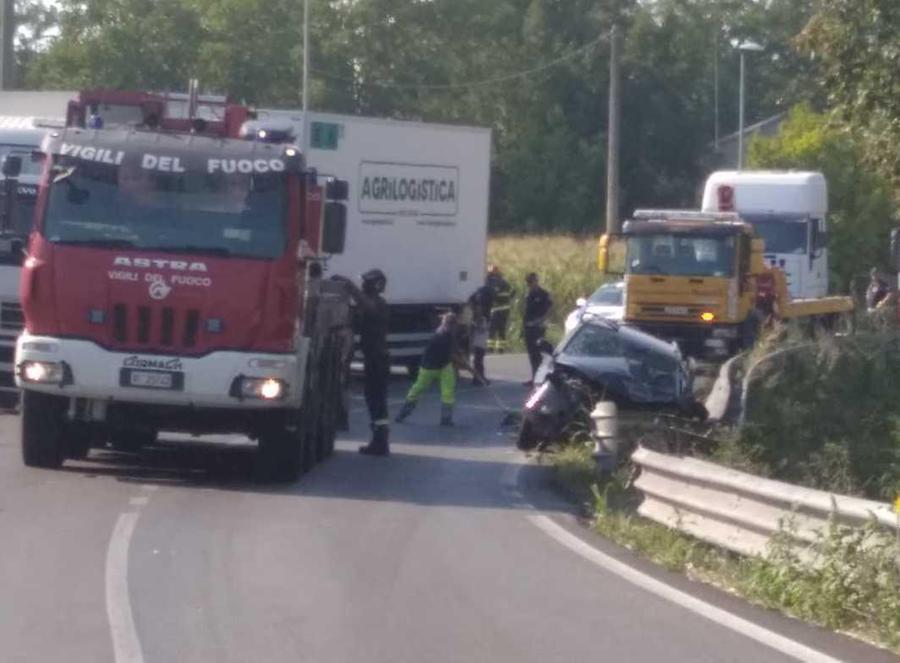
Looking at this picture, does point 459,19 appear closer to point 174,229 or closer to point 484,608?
point 174,229

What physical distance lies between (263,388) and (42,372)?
177 cm

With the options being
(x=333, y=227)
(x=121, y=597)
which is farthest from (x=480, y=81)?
(x=121, y=597)

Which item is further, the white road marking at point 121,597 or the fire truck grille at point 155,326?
the fire truck grille at point 155,326

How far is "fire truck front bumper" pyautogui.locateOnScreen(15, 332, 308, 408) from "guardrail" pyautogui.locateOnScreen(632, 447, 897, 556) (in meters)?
3.41

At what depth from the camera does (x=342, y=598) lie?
11133 millimetres

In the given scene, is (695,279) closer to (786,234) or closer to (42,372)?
(786,234)

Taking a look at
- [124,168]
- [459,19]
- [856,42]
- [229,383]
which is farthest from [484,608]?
[459,19]

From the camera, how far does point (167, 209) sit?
1652 cm

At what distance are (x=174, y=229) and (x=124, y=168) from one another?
25.5 inches

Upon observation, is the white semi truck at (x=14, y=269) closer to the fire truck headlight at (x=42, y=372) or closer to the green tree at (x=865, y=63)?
the fire truck headlight at (x=42, y=372)

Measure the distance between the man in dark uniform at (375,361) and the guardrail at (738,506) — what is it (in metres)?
5.28

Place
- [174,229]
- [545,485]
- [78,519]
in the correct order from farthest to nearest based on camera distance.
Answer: [545,485] < [174,229] < [78,519]

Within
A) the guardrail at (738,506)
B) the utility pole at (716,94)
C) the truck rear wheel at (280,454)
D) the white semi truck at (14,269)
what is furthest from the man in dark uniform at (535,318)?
the utility pole at (716,94)

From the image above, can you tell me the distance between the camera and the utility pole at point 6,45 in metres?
33.6
